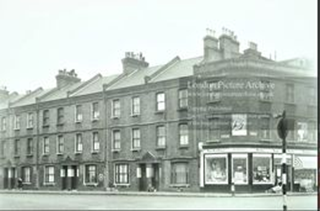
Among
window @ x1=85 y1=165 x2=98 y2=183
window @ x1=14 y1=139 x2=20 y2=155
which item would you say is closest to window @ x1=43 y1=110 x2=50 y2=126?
window @ x1=14 y1=139 x2=20 y2=155

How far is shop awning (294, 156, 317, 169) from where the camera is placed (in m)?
4.79

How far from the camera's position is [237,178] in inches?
202

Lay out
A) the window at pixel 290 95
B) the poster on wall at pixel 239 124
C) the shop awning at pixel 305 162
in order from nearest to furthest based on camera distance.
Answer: the poster on wall at pixel 239 124
the window at pixel 290 95
the shop awning at pixel 305 162

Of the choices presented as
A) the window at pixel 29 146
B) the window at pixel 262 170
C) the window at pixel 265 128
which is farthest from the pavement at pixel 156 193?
the window at pixel 265 128

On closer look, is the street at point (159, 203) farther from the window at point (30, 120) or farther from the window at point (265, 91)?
the window at point (265, 91)

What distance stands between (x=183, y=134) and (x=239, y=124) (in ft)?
1.98

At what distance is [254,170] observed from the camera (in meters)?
5.07

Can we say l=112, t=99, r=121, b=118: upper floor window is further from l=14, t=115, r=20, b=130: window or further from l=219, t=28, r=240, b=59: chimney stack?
l=219, t=28, r=240, b=59: chimney stack

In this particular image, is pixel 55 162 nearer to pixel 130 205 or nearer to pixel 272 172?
pixel 130 205

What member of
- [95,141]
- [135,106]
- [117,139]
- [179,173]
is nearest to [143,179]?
[179,173]

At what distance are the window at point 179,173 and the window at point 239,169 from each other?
1.46 feet

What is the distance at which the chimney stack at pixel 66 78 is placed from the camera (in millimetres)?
4996

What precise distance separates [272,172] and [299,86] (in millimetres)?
815

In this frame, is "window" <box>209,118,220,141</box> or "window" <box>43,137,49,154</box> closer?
"window" <box>209,118,220,141</box>
